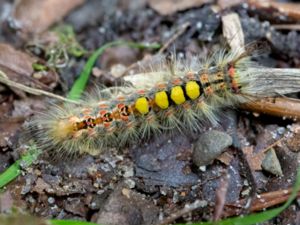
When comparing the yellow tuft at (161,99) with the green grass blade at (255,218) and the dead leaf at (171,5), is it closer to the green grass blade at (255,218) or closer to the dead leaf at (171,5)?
the green grass blade at (255,218)

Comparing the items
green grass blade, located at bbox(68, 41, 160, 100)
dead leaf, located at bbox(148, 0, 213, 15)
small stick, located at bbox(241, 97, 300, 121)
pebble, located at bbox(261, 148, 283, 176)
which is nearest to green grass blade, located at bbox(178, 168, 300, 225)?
pebble, located at bbox(261, 148, 283, 176)

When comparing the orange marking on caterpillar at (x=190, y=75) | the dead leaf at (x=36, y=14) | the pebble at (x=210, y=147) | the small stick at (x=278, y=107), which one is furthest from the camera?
the dead leaf at (x=36, y=14)

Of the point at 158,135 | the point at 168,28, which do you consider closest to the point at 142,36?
the point at 168,28

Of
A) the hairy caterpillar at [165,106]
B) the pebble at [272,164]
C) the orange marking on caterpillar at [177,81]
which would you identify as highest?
the orange marking on caterpillar at [177,81]

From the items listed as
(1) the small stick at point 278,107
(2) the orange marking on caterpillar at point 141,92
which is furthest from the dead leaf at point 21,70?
(1) the small stick at point 278,107

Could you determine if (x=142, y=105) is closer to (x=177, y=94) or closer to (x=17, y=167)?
(x=177, y=94)

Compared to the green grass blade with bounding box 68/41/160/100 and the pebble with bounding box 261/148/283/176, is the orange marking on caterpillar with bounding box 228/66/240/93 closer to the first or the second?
the pebble with bounding box 261/148/283/176
